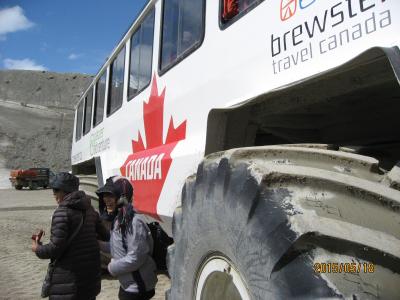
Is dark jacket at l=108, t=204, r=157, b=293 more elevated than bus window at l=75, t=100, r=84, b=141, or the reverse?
bus window at l=75, t=100, r=84, b=141

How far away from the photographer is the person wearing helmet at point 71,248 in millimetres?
3941

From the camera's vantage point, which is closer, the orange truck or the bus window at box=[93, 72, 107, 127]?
the bus window at box=[93, 72, 107, 127]

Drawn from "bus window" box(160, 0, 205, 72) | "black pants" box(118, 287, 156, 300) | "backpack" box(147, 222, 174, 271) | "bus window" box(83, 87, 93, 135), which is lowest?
"black pants" box(118, 287, 156, 300)

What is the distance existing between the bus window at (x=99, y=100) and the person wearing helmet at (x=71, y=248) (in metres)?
3.49

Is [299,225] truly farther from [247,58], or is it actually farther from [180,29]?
[180,29]

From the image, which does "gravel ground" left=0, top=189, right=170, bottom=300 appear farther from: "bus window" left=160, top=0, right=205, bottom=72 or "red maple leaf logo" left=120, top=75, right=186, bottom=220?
"bus window" left=160, top=0, right=205, bottom=72

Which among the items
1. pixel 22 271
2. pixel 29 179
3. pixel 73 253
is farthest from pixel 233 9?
pixel 29 179

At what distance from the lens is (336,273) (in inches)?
61.5

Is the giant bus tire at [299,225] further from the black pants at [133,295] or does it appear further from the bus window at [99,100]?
the bus window at [99,100]

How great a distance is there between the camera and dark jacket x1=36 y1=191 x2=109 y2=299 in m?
3.94
